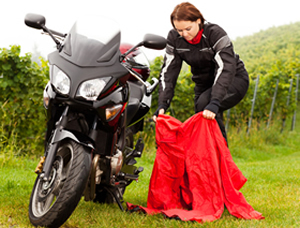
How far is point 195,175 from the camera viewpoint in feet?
11.1

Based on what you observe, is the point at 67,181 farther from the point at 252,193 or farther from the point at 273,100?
the point at 273,100

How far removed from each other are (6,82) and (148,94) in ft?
11.1

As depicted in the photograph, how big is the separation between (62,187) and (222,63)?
5.92 ft

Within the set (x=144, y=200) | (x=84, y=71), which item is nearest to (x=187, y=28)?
(x=84, y=71)

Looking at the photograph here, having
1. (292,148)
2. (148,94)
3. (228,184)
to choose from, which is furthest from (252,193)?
(292,148)

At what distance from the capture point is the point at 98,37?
2.73 metres

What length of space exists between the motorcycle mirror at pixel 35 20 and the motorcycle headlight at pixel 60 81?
1.55ft

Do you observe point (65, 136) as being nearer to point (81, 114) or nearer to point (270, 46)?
point (81, 114)

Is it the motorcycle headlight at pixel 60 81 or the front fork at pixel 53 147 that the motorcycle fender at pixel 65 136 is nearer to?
the front fork at pixel 53 147

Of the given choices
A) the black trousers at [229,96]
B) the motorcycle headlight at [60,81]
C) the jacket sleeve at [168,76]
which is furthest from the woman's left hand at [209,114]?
the motorcycle headlight at [60,81]

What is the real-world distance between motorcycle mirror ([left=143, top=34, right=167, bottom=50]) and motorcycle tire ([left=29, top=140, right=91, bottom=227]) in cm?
88

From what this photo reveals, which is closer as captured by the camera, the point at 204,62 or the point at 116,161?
the point at 116,161

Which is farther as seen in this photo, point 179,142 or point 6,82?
point 6,82

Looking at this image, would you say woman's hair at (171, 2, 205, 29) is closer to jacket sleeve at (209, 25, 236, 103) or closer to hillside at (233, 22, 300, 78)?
jacket sleeve at (209, 25, 236, 103)
